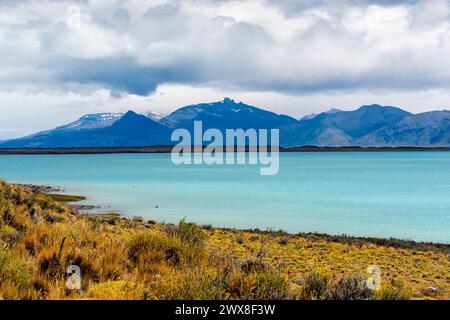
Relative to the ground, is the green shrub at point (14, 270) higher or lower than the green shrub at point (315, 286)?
higher

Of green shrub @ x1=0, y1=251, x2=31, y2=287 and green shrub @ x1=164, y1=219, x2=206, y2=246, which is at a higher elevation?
green shrub @ x1=0, y1=251, x2=31, y2=287

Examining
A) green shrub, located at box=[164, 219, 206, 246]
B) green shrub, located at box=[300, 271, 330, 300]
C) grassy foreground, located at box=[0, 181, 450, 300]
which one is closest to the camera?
grassy foreground, located at box=[0, 181, 450, 300]

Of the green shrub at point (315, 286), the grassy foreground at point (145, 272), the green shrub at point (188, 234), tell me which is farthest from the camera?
the green shrub at point (188, 234)

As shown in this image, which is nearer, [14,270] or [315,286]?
[14,270]

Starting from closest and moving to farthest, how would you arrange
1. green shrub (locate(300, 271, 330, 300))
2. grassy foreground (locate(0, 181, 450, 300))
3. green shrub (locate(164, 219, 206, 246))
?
grassy foreground (locate(0, 181, 450, 300))
green shrub (locate(300, 271, 330, 300))
green shrub (locate(164, 219, 206, 246))

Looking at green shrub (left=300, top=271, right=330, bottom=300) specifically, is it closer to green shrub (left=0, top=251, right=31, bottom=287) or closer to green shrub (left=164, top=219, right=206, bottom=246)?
green shrub (left=0, top=251, right=31, bottom=287)

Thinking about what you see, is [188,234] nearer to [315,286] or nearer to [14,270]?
[315,286]

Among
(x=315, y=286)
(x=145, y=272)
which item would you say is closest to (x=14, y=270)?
(x=145, y=272)

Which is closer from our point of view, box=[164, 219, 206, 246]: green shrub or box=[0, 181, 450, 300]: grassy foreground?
box=[0, 181, 450, 300]: grassy foreground

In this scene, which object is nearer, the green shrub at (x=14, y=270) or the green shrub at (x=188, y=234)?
the green shrub at (x=14, y=270)

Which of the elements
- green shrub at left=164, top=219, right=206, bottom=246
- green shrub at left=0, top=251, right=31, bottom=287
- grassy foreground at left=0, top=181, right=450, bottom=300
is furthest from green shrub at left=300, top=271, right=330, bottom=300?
green shrub at left=164, top=219, right=206, bottom=246

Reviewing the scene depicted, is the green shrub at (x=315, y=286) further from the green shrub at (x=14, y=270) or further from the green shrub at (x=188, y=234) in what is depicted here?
the green shrub at (x=188, y=234)

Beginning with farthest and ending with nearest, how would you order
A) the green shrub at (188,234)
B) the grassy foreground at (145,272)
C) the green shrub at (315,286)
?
the green shrub at (188,234) → the green shrub at (315,286) → the grassy foreground at (145,272)

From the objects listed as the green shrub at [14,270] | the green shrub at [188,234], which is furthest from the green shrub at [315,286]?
the green shrub at [188,234]
